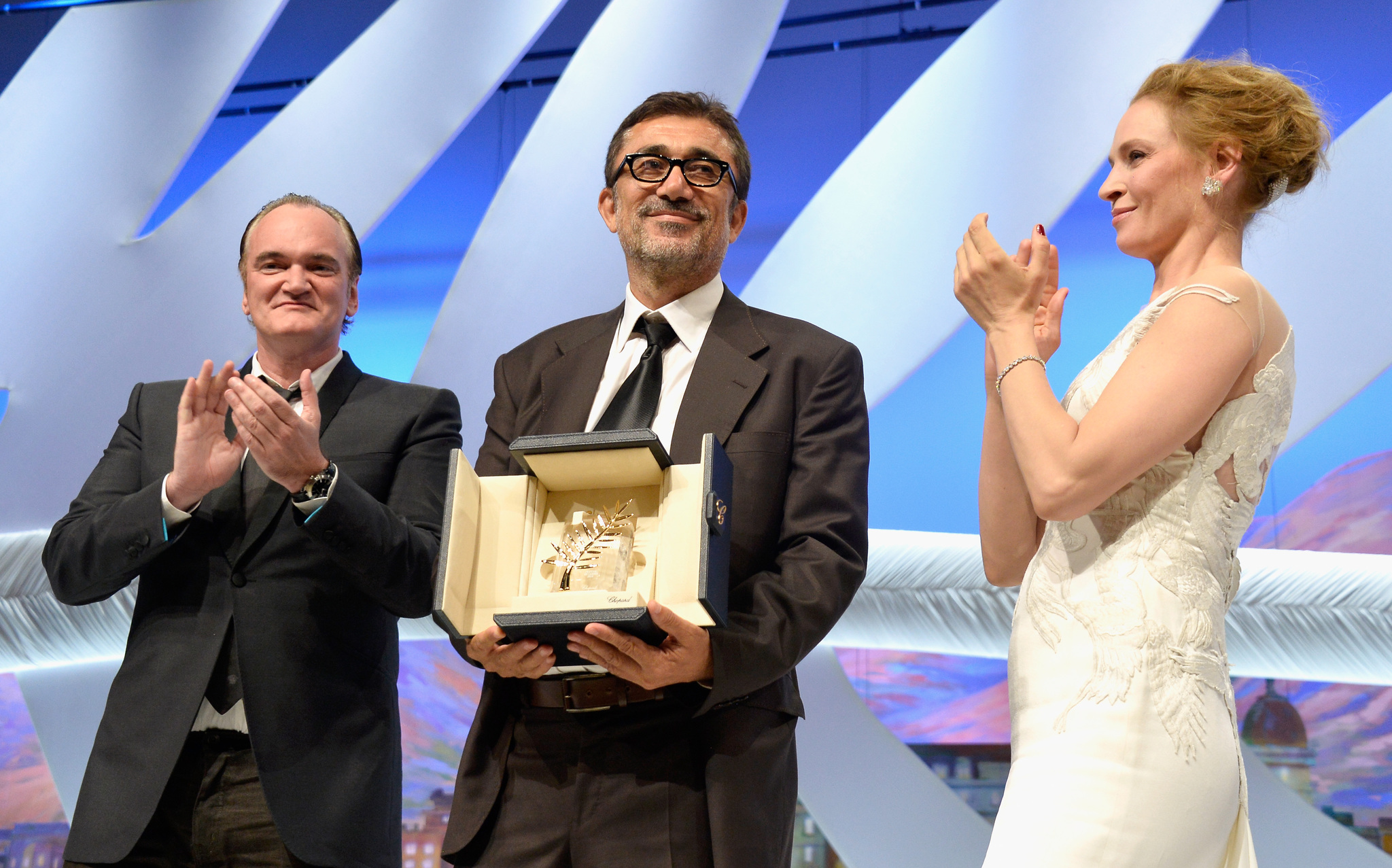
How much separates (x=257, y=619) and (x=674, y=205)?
1.05 m

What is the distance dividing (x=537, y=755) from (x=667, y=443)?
532mm

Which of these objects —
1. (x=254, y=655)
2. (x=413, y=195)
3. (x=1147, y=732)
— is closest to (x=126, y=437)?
(x=254, y=655)

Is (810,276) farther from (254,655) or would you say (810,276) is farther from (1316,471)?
(254,655)

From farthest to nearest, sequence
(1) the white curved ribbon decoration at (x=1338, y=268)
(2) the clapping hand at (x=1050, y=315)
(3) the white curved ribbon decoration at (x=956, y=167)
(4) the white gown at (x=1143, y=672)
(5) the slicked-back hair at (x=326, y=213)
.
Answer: (3) the white curved ribbon decoration at (x=956, y=167), (1) the white curved ribbon decoration at (x=1338, y=268), (5) the slicked-back hair at (x=326, y=213), (2) the clapping hand at (x=1050, y=315), (4) the white gown at (x=1143, y=672)

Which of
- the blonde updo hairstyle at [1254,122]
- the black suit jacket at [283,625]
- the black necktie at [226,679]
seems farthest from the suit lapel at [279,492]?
the blonde updo hairstyle at [1254,122]

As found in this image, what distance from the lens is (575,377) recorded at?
2176 mm

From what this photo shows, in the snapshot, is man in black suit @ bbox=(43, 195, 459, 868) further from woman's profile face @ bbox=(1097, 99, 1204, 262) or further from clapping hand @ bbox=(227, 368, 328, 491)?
woman's profile face @ bbox=(1097, 99, 1204, 262)

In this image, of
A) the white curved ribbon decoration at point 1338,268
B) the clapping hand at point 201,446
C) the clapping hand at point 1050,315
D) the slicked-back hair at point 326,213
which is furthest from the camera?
the white curved ribbon decoration at point 1338,268

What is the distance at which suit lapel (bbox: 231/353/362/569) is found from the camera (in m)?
2.24

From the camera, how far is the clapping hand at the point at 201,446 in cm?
215

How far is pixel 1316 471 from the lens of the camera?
157 inches

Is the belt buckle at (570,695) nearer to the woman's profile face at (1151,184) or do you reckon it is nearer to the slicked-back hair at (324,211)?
the woman's profile face at (1151,184)

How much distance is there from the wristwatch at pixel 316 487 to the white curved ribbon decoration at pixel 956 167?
6.69ft

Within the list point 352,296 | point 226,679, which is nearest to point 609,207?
point 352,296
